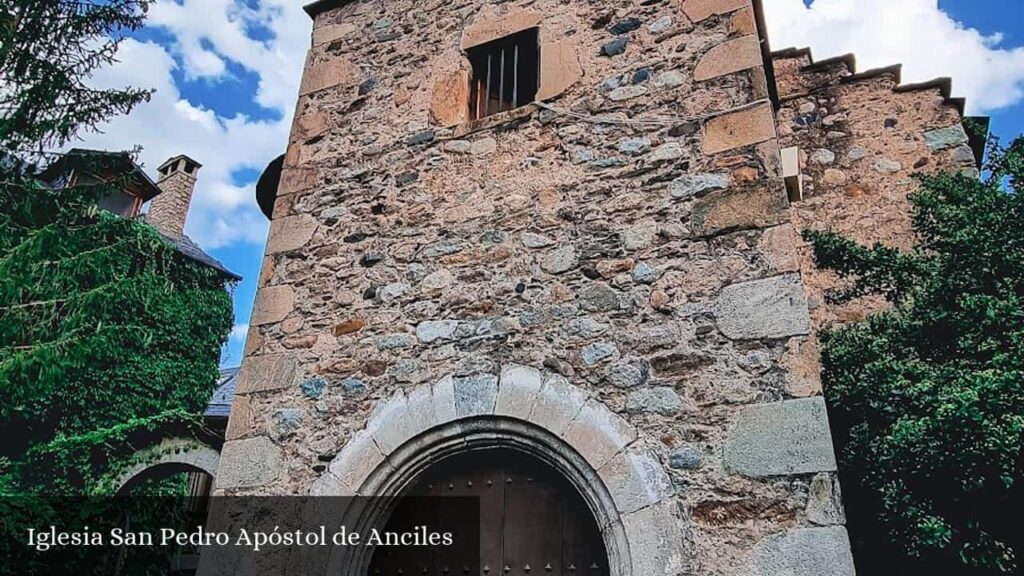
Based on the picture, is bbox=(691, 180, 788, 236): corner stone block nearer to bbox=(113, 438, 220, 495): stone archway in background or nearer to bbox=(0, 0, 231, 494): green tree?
bbox=(0, 0, 231, 494): green tree

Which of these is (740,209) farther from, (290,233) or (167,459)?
(167,459)

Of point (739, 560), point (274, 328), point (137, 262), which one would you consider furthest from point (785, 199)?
point (137, 262)

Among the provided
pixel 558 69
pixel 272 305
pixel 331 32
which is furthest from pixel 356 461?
pixel 331 32

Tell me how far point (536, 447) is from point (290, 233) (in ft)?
6.49

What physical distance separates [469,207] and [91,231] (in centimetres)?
574

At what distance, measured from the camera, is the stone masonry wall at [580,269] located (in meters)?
2.49

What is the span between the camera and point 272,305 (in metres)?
3.63

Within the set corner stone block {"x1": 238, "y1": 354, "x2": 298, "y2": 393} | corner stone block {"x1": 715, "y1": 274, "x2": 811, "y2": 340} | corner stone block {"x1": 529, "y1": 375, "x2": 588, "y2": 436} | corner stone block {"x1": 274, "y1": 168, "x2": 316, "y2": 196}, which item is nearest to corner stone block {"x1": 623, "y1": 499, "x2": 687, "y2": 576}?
corner stone block {"x1": 529, "y1": 375, "x2": 588, "y2": 436}

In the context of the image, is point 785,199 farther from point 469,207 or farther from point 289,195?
point 289,195

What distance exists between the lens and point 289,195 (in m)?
3.96

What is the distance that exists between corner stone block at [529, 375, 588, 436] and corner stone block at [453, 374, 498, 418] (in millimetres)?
211

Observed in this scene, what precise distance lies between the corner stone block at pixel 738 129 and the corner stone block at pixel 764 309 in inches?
27.5

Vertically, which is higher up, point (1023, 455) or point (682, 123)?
point (682, 123)

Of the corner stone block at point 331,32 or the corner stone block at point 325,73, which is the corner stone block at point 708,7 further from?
the corner stone block at point 331,32
